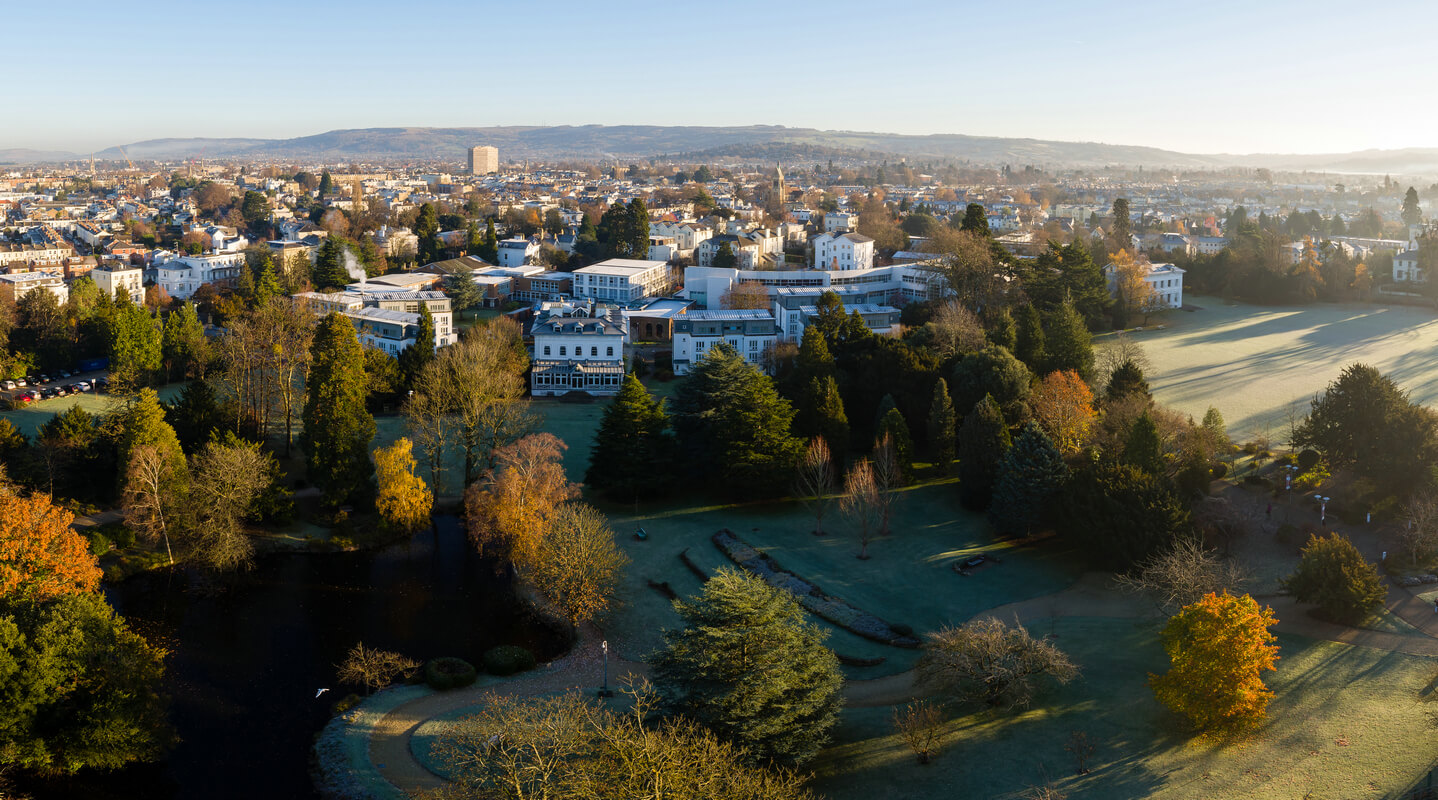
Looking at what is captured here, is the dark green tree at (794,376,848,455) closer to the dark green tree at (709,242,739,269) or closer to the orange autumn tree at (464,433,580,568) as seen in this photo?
the orange autumn tree at (464,433,580,568)

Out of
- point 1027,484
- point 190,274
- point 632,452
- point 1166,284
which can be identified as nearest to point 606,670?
point 632,452

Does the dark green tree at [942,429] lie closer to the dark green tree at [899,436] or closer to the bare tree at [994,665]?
the dark green tree at [899,436]

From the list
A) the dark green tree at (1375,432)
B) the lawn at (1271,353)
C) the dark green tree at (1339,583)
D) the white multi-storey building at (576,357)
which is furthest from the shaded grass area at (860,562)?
the white multi-storey building at (576,357)

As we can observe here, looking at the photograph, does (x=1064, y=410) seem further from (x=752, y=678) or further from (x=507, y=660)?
(x=507, y=660)

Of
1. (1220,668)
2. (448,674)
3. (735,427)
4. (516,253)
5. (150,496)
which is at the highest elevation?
(516,253)

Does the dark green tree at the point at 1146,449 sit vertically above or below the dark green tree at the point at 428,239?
below

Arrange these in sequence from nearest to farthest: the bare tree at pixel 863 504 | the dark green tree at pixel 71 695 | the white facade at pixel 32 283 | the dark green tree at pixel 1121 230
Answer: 1. the dark green tree at pixel 71 695
2. the bare tree at pixel 863 504
3. the white facade at pixel 32 283
4. the dark green tree at pixel 1121 230
